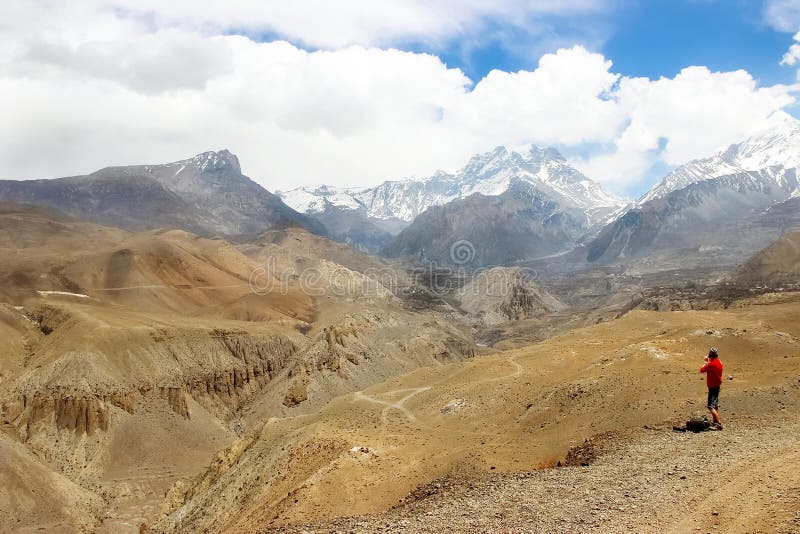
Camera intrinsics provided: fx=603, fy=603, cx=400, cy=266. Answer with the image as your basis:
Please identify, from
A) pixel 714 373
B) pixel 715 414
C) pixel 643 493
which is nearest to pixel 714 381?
pixel 714 373

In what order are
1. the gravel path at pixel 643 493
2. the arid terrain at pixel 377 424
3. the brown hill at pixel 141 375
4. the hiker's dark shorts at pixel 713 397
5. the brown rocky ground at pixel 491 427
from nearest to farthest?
the gravel path at pixel 643 493
the arid terrain at pixel 377 424
the hiker's dark shorts at pixel 713 397
the brown rocky ground at pixel 491 427
the brown hill at pixel 141 375

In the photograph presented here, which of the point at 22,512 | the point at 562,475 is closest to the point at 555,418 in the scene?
the point at 562,475

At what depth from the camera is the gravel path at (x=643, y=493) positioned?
18219mm

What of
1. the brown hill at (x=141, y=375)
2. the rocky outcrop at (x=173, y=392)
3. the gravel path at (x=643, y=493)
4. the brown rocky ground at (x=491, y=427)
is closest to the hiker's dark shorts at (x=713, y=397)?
the brown rocky ground at (x=491, y=427)

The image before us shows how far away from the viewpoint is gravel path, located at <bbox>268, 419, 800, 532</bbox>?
1822cm

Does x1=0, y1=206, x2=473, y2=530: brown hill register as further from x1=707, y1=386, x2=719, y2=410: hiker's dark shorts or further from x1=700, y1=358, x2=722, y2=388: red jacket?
x1=700, y1=358, x2=722, y2=388: red jacket

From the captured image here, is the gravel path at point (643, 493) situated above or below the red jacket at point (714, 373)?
below

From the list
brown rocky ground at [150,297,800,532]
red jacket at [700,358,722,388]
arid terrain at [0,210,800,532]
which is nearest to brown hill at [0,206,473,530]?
arid terrain at [0,210,800,532]

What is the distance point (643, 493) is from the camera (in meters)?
20.9

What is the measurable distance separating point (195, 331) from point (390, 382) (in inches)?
2596

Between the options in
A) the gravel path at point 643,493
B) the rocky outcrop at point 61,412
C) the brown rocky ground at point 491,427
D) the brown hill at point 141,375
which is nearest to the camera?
the gravel path at point 643,493

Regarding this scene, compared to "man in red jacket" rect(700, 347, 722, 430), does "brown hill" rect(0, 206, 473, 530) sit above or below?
below

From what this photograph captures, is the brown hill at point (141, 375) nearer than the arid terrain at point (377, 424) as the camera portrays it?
No

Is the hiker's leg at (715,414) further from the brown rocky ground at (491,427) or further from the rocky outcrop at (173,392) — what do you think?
the rocky outcrop at (173,392)
